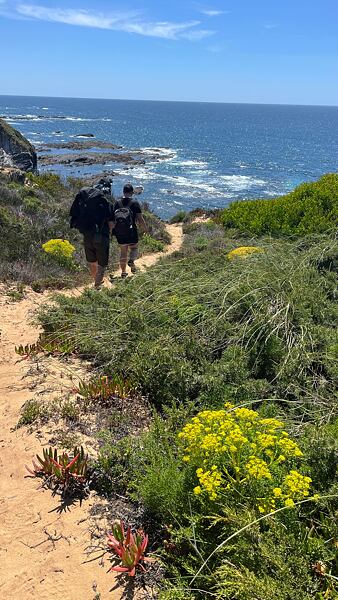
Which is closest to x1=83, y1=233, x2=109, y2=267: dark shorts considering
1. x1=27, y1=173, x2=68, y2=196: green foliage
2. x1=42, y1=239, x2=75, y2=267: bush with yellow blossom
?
x1=42, y1=239, x2=75, y2=267: bush with yellow blossom

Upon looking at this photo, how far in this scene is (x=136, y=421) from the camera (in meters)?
4.36

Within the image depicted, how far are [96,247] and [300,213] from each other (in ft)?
16.9

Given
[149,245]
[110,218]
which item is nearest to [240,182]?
[149,245]

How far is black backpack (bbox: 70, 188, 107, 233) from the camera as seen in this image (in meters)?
7.45

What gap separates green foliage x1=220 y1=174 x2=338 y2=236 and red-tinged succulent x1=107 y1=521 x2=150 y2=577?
304 inches

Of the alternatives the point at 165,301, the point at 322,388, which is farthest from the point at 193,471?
the point at 165,301

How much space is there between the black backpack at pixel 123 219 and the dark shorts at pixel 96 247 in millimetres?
610

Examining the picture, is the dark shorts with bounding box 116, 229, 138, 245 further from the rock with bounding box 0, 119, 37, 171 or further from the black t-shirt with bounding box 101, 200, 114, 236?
the rock with bounding box 0, 119, 37, 171

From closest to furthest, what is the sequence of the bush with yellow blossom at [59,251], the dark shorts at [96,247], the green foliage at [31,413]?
the green foliage at [31,413], the dark shorts at [96,247], the bush with yellow blossom at [59,251]

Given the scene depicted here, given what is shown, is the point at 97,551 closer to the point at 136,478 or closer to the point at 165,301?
the point at 136,478

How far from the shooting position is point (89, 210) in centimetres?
747

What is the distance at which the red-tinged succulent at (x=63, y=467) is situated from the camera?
11.7 ft

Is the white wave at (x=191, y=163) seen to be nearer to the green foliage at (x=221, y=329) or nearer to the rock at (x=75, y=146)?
the rock at (x=75, y=146)

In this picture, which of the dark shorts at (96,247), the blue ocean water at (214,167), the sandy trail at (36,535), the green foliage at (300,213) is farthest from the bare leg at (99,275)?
the blue ocean water at (214,167)
